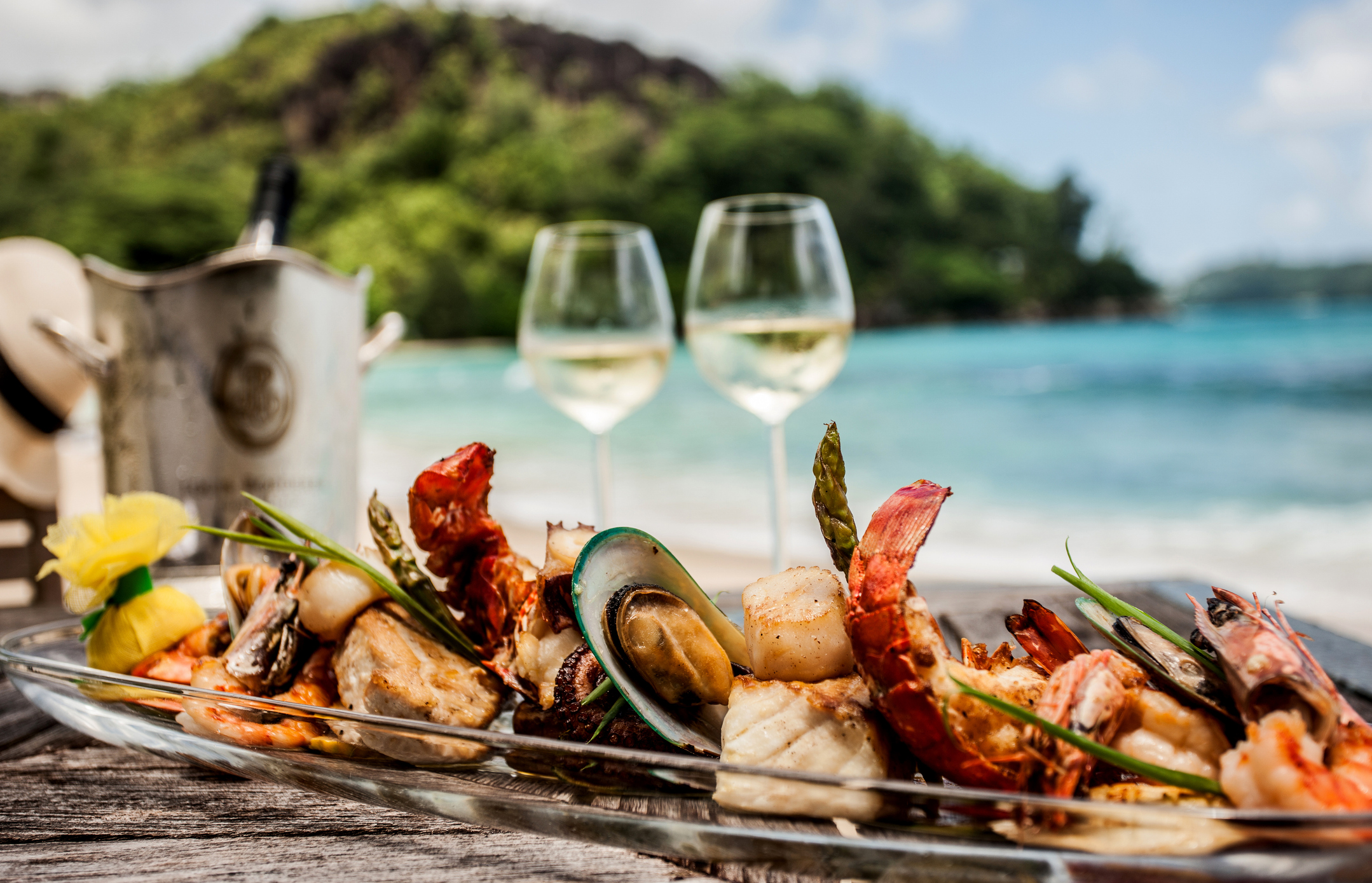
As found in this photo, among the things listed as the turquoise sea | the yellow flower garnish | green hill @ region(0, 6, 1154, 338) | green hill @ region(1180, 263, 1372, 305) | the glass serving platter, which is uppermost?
green hill @ region(0, 6, 1154, 338)

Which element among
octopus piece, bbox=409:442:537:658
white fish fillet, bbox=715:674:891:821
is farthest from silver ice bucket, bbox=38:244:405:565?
white fish fillet, bbox=715:674:891:821

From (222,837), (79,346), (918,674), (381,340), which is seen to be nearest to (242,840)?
(222,837)

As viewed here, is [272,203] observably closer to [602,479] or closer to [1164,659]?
[602,479]

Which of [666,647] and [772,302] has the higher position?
[772,302]

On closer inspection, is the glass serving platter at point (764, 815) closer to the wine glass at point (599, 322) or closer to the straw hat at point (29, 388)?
the wine glass at point (599, 322)

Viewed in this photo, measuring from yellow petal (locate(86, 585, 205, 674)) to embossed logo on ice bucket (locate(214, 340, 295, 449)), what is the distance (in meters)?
0.40

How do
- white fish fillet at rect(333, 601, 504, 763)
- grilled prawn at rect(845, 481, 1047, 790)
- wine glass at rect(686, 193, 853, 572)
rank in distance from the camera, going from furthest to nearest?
wine glass at rect(686, 193, 853, 572) → white fish fillet at rect(333, 601, 504, 763) → grilled prawn at rect(845, 481, 1047, 790)

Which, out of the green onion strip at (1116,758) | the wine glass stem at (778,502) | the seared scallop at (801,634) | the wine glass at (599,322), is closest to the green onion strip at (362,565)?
the seared scallop at (801,634)

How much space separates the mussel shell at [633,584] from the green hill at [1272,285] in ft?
125

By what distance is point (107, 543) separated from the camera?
75cm

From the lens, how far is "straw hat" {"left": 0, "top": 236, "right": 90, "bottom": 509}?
1819 mm

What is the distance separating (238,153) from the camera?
2928cm

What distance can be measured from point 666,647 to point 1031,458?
387 inches

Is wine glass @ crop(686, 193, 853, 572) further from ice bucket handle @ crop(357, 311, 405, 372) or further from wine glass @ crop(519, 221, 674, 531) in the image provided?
ice bucket handle @ crop(357, 311, 405, 372)
